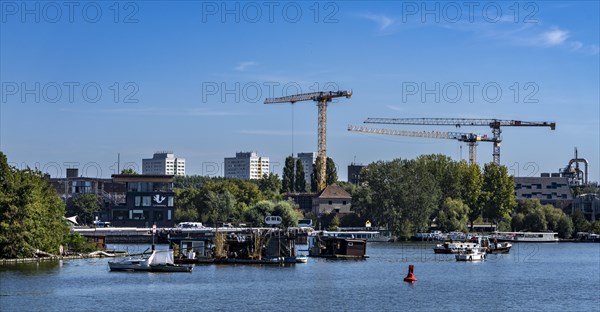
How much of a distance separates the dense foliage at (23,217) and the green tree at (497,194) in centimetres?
10234

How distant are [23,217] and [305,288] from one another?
89.3 ft

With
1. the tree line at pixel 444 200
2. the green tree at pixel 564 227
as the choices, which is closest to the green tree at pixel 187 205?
the tree line at pixel 444 200

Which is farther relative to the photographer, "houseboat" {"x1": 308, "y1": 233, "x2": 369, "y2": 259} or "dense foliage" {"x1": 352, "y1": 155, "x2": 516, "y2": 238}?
"dense foliage" {"x1": 352, "y1": 155, "x2": 516, "y2": 238}

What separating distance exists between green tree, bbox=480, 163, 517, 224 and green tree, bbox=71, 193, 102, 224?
65.3 m

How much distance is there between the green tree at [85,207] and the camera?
161788mm

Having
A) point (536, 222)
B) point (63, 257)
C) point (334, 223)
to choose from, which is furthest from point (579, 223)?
point (63, 257)

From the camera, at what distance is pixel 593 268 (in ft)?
334

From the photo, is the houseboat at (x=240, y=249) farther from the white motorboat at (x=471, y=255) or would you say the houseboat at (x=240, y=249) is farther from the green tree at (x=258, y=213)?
the green tree at (x=258, y=213)

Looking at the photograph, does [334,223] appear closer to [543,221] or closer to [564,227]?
[543,221]

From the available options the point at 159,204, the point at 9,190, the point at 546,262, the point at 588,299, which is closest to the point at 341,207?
the point at 159,204

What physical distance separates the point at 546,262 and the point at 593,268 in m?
8.61

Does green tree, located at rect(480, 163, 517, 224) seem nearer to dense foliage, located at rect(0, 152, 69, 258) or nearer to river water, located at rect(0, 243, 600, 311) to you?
river water, located at rect(0, 243, 600, 311)

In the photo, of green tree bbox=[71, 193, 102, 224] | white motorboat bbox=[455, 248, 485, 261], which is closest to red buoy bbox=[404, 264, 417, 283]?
white motorboat bbox=[455, 248, 485, 261]

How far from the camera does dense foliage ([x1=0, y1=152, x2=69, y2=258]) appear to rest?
85.1 metres
